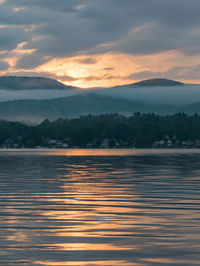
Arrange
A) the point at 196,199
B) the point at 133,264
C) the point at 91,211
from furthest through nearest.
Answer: the point at 196,199, the point at 91,211, the point at 133,264

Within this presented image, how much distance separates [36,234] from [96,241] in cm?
282

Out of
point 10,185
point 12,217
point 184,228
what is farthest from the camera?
point 10,185

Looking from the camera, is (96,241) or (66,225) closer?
(96,241)

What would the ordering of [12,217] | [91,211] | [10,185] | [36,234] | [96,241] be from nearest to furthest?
[96,241]
[36,234]
[12,217]
[91,211]
[10,185]

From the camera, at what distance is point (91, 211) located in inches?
1266

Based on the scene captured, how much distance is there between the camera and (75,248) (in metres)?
20.9

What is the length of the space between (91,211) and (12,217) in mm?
5006

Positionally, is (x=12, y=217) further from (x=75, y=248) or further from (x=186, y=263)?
(x=186, y=263)

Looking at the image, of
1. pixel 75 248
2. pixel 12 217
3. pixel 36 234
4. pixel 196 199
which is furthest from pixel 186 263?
pixel 196 199

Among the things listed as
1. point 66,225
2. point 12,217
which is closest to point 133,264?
point 66,225

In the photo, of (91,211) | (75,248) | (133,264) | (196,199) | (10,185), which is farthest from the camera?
(10,185)

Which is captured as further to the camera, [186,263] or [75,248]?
[75,248]

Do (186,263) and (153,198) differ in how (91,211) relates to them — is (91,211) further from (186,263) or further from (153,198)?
(186,263)

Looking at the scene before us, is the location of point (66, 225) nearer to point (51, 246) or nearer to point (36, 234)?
point (36, 234)
